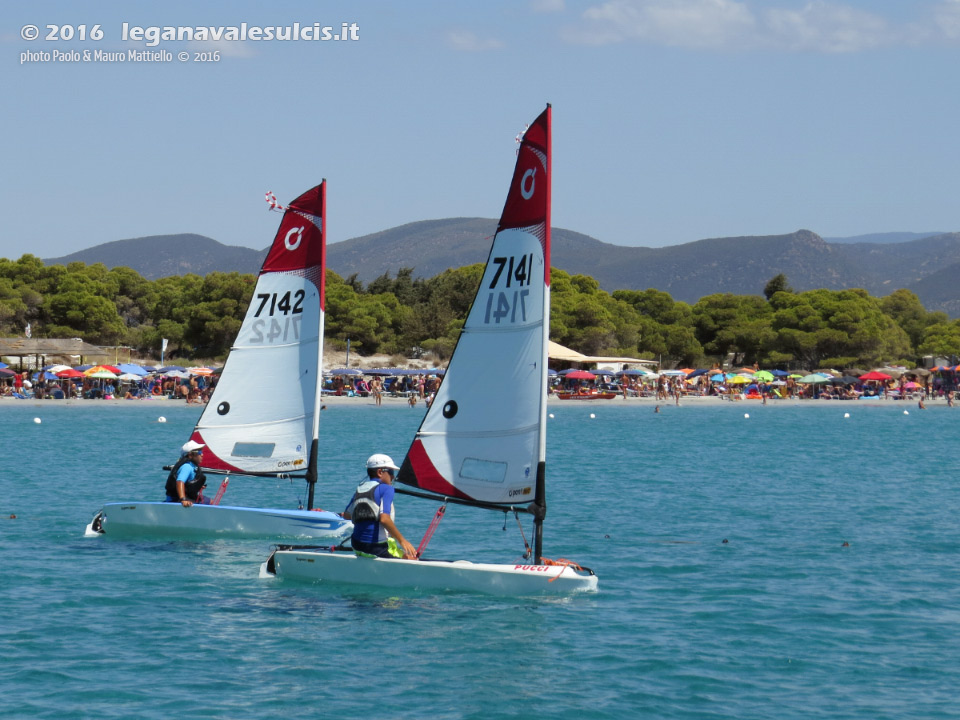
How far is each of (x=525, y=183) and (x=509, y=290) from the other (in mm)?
1294

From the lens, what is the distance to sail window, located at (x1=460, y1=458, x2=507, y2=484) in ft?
46.6

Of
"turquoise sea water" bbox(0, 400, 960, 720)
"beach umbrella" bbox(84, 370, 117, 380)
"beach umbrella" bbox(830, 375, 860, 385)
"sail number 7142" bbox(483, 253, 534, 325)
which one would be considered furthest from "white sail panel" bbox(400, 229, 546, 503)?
"beach umbrella" bbox(830, 375, 860, 385)

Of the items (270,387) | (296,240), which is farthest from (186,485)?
(296,240)

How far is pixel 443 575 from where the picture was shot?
14000mm

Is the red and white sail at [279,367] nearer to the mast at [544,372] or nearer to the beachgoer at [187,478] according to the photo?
the beachgoer at [187,478]

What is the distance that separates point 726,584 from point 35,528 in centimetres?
1211

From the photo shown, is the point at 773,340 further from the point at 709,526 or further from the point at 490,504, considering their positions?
the point at 490,504

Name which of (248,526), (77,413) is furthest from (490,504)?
(77,413)

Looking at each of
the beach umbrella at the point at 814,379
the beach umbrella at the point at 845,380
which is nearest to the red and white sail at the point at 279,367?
the beach umbrella at the point at 814,379

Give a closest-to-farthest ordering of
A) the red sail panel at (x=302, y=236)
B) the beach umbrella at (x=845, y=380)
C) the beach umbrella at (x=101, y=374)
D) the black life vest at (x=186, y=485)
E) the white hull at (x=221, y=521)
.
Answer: the white hull at (x=221, y=521), the black life vest at (x=186, y=485), the red sail panel at (x=302, y=236), the beach umbrella at (x=101, y=374), the beach umbrella at (x=845, y=380)

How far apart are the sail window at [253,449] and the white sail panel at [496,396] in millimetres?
5071

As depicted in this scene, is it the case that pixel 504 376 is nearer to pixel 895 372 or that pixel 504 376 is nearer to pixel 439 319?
pixel 439 319

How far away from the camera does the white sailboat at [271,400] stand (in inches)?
730

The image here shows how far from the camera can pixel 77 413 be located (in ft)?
199
